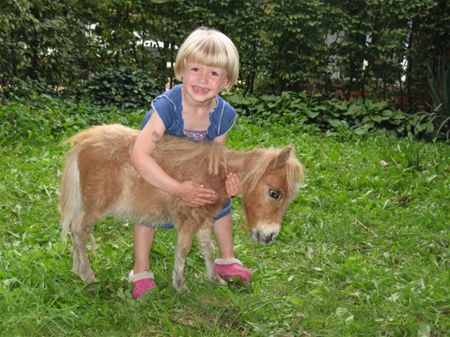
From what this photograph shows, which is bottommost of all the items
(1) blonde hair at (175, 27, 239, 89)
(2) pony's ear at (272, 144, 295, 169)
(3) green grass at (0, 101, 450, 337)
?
(3) green grass at (0, 101, 450, 337)

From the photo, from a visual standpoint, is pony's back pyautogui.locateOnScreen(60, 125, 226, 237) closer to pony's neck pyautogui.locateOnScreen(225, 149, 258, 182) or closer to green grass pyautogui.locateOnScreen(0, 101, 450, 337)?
pony's neck pyautogui.locateOnScreen(225, 149, 258, 182)

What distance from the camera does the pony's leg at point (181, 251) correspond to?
342cm

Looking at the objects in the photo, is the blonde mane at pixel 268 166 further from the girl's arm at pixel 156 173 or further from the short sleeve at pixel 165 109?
the short sleeve at pixel 165 109

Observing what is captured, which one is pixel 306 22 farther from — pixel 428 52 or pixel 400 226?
pixel 400 226

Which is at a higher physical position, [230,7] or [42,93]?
[230,7]

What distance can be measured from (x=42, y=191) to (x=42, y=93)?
479 centimetres

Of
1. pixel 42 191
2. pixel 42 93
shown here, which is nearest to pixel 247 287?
pixel 42 191

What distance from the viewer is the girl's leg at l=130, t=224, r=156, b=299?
3.51 m

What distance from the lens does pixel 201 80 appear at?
3.32 metres

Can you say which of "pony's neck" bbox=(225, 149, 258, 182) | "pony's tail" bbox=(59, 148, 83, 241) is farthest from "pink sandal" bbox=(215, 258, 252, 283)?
"pony's tail" bbox=(59, 148, 83, 241)

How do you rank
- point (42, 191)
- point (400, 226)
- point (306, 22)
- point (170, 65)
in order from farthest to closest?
1. point (170, 65)
2. point (306, 22)
3. point (42, 191)
4. point (400, 226)

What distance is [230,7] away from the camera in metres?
10.4

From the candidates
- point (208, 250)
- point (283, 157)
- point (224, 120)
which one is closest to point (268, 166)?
point (283, 157)

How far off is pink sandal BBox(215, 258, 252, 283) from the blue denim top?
94cm
